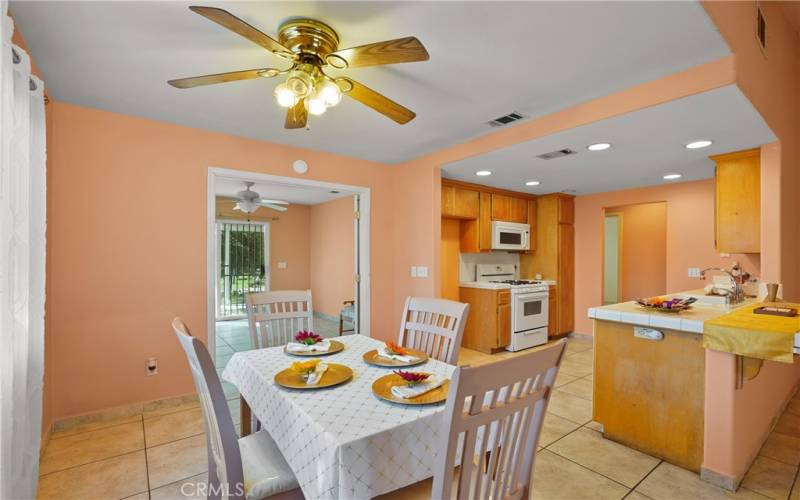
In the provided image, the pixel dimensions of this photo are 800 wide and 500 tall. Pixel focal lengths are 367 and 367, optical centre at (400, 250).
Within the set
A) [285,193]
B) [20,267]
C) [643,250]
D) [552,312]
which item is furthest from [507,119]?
[643,250]

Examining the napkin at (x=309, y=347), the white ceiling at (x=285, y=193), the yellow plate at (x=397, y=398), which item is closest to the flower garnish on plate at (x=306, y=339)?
the napkin at (x=309, y=347)

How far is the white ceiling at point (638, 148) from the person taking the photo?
2277 millimetres

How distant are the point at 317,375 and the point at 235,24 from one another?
136cm

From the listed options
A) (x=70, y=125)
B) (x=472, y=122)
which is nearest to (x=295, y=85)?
(x=472, y=122)

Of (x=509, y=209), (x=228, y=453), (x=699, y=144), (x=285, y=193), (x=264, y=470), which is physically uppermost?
(x=285, y=193)

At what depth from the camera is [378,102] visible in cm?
194

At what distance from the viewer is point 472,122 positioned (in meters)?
2.87

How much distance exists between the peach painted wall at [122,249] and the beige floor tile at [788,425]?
4.38m

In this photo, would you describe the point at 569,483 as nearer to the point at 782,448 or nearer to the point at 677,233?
the point at 782,448

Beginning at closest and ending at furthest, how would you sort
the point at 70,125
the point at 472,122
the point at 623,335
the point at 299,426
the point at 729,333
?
the point at 299,426, the point at 729,333, the point at 623,335, the point at 70,125, the point at 472,122

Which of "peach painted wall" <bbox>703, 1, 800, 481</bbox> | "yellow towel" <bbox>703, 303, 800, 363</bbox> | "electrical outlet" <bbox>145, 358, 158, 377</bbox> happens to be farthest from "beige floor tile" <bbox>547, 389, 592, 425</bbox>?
"electrical outlet" <bbox>145, 358, 158, 377</bbox>

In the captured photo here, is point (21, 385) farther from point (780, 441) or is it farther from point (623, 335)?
point (780, 441)

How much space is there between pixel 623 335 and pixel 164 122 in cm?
369

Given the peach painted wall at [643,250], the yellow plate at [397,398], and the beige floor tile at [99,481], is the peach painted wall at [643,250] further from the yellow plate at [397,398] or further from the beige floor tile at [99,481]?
the beige floor tile at [99,481]
